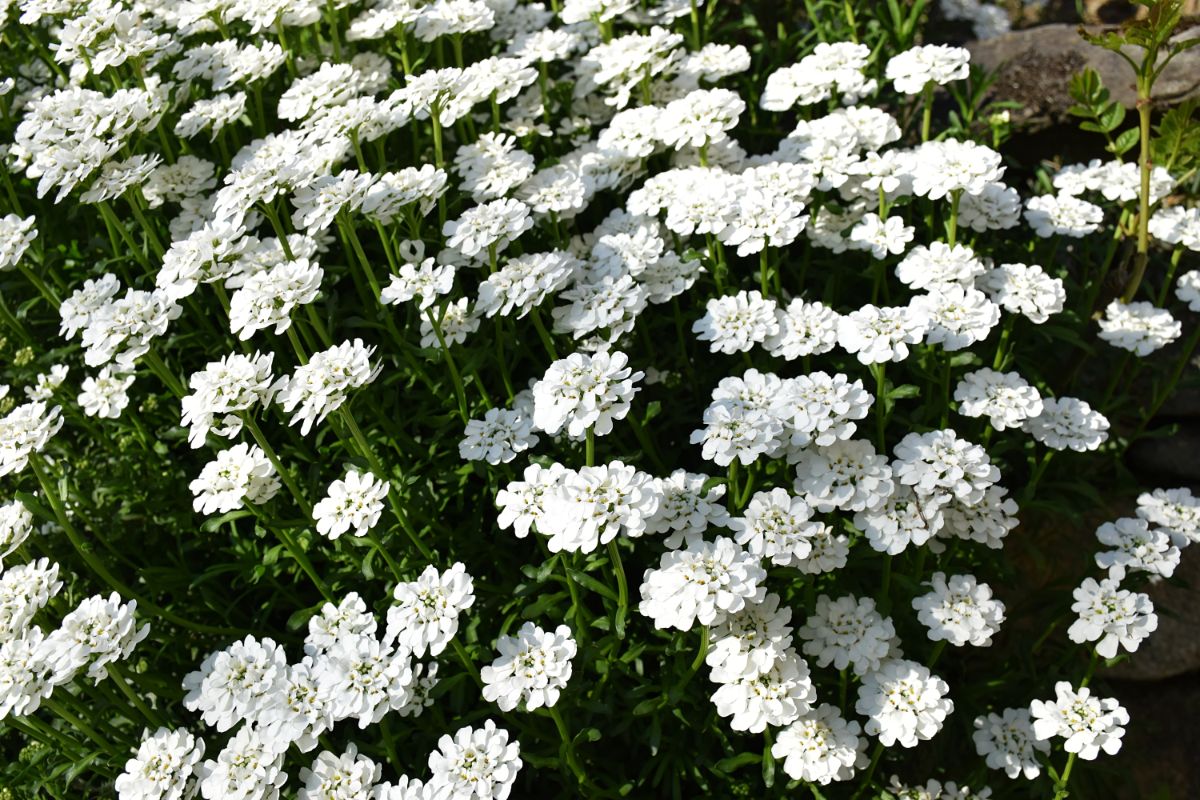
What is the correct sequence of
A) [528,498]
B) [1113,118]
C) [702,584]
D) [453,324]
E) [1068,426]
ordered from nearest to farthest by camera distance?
[702,584] < [528,498] < [1068,426] < [453,324] < [1113,118]

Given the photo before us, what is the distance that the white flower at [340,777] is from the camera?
307 centimetres

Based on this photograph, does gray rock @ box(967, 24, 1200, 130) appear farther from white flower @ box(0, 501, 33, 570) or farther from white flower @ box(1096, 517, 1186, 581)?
white flower @ box(0, 501, 33, 570)

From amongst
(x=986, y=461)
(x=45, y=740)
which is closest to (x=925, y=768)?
(x=986, y=461)

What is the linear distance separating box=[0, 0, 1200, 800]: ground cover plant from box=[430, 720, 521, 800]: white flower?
0.04 feet

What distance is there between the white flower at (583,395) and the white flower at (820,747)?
1091 millimetres

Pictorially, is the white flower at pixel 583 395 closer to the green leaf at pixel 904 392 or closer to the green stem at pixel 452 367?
the green stem at pixel 452 367

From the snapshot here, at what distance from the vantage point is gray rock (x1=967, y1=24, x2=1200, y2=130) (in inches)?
210

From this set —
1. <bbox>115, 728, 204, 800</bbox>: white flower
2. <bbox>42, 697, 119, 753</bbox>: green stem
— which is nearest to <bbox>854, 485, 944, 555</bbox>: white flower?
<bbox>115, 728, 204, 800</bbox>: white flower

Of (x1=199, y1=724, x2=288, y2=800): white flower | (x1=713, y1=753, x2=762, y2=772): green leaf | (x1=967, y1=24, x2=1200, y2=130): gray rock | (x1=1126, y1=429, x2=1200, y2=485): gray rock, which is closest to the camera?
(x1=199, y1=724, x2=288, y2=800): white flower

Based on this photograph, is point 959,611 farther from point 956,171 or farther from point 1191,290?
point 1191,290

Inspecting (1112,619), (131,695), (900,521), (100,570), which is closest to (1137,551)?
(1112,619)

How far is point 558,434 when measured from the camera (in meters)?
3.71

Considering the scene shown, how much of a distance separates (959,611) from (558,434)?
4.77 feet

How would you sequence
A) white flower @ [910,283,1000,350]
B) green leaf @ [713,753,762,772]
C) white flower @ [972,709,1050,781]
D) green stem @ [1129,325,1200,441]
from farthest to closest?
green stem @ [1129,325,1200,441] < white flower @ [910,283,1000,350] < white flower @ [972,709,1050,781] < green leaf @ [713,753,762,772]
